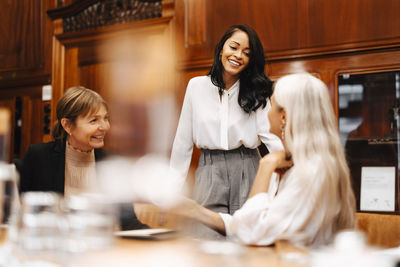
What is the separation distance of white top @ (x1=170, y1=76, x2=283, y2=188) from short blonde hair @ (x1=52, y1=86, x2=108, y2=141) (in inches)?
19.9

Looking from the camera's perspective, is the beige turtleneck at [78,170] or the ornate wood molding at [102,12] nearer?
the beige turtleneck at [78,170]

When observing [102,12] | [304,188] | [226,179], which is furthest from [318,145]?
[102,12]

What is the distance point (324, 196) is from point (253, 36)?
1.27 m

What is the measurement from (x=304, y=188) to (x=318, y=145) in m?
0.14

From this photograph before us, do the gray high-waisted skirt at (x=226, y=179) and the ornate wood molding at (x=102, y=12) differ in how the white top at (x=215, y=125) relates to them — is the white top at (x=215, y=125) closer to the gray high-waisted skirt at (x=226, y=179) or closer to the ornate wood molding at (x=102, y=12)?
the gray high-waisted skirt at (x=226, y=179)

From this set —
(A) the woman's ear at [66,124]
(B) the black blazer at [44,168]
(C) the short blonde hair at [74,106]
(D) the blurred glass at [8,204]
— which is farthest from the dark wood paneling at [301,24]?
(D) the blurred glass at [8,204]

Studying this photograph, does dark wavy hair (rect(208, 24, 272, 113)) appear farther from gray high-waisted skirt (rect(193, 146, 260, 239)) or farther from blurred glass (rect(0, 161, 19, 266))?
blurred glass (rect(0, 161, 19, 266))

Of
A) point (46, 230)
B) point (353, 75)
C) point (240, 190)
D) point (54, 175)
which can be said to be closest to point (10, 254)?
point (46, 230)

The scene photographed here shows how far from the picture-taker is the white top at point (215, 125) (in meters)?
2.41

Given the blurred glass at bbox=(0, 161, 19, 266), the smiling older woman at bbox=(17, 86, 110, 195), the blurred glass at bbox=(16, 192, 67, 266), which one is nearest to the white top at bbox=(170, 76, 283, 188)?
the smiling older woman at bbox=(17, 86, 110, 195)

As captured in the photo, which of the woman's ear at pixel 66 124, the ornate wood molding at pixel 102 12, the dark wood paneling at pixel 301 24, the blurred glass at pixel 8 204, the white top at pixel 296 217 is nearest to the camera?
the blurred glass at pixel 8 204

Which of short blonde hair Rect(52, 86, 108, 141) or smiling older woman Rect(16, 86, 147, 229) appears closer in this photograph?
smiling older woman Rect(16, 86, 147, 229)

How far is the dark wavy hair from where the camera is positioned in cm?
241

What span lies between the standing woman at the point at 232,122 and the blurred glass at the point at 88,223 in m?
1.30
